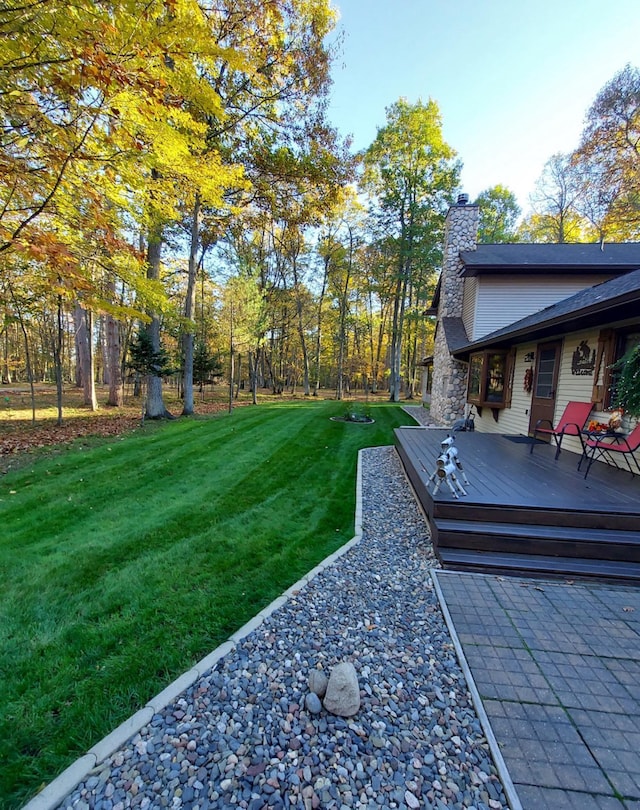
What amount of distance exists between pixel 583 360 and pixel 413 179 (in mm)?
15825

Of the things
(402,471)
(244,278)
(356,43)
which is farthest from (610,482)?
(244,278)

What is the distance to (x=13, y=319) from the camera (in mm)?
7172

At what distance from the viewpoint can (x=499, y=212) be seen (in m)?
22.8

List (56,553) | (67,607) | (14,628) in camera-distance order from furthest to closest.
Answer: (56,553) → (67,607) → (14,628)

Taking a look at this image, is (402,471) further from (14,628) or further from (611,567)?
(14,628)

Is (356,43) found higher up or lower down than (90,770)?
higher up

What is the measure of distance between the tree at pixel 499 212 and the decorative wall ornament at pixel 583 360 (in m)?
19.7

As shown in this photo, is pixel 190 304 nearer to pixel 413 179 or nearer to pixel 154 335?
pixel 154 335

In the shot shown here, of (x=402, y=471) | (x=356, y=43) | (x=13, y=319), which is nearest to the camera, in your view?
(x=402, y=471)

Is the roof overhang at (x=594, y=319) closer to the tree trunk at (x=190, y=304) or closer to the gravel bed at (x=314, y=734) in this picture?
the gravel bed at (x=314, y=734)

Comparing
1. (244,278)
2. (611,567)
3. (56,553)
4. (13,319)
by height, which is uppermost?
(244,278)

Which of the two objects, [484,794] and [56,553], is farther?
[56,553]

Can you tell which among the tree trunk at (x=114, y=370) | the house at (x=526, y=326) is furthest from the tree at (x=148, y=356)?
the house at (x=526, y=326)

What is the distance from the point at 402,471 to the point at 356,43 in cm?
1081
